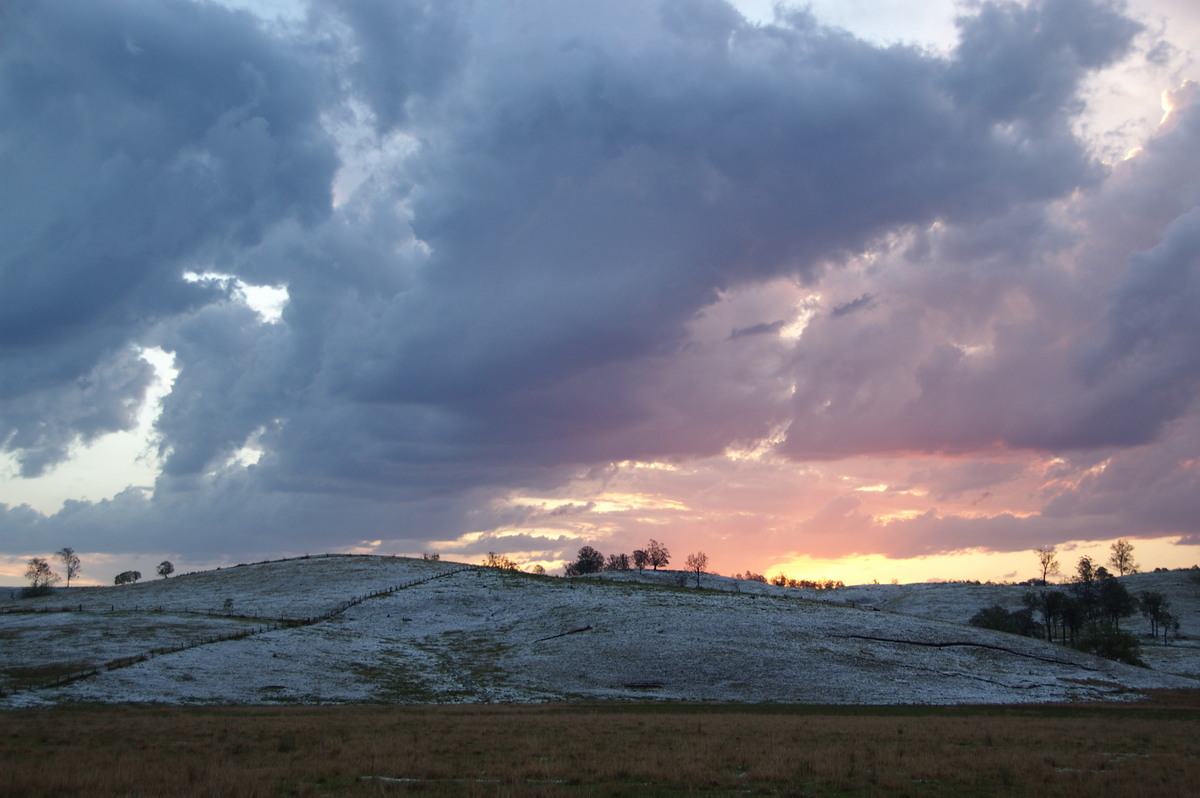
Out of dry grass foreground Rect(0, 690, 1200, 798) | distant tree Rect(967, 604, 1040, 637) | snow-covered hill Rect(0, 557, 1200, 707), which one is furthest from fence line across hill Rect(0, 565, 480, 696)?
distant tree Rect(967, 604, 1040, 637)

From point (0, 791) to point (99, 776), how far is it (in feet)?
7.18

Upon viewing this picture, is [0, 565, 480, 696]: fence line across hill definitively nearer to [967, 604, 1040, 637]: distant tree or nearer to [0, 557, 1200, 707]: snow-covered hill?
[0, 557, 1200, 707]: snow-covered hill

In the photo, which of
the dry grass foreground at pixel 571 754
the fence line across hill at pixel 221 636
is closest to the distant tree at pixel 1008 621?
the dry grass foreground at pixel 571 754

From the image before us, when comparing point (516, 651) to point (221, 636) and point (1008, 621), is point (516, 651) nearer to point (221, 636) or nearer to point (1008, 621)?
point (221, 636)

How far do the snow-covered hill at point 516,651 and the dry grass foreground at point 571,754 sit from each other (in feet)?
43.3

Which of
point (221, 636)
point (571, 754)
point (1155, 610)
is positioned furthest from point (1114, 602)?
point (571, 754)

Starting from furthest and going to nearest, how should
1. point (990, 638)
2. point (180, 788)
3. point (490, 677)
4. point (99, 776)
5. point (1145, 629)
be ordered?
point (1145, 629) → point (990, 638) → point (490, 677) → point (99, 776) → point (180, 788)

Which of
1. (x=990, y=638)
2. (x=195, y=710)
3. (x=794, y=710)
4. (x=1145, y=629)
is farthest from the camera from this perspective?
(x=1145, y=629)

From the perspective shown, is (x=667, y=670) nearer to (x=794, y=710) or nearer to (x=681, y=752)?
(x=794, y=710)

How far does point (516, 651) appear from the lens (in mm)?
77250

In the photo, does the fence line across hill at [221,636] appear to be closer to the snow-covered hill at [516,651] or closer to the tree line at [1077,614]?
the snow-covered hill at [516,651]

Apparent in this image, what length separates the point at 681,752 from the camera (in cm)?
2820

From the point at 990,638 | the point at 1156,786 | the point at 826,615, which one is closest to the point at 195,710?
the point at 1156,786

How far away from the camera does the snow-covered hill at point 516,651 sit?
57.8 m
